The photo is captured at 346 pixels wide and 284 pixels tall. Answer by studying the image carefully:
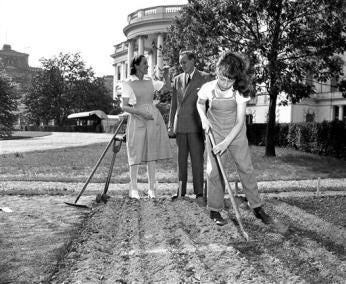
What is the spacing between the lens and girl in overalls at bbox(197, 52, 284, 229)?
4.99 m

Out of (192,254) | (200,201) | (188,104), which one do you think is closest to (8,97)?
(188,104)

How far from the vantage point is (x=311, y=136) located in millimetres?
20234

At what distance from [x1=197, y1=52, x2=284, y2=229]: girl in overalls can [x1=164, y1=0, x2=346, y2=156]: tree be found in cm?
1044

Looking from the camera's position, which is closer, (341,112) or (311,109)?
(341,112)

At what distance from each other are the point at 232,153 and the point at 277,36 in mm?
11759

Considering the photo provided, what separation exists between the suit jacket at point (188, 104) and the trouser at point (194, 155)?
98 mm

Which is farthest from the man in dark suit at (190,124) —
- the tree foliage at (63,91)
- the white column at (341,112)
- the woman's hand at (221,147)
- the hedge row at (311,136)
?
the tree foliage at (63,91)

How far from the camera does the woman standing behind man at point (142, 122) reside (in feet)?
21.5

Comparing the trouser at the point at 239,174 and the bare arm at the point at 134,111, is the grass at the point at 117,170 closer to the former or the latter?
the bare arm at the point at 134,111

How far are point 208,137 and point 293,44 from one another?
1137cm

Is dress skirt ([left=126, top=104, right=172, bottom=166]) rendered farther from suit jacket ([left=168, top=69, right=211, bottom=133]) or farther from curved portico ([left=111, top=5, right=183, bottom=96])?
curved portico ([left=111, top=5, right=183, bottom=96])

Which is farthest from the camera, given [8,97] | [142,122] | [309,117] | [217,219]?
[309,117]

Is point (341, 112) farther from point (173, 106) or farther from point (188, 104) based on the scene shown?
point (188, 104)

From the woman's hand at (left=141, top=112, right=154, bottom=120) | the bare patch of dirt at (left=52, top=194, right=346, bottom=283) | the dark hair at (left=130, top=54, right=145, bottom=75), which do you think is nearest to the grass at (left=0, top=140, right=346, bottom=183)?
the woman's hand at (left=141, top=112, right=154, bottom=120)
